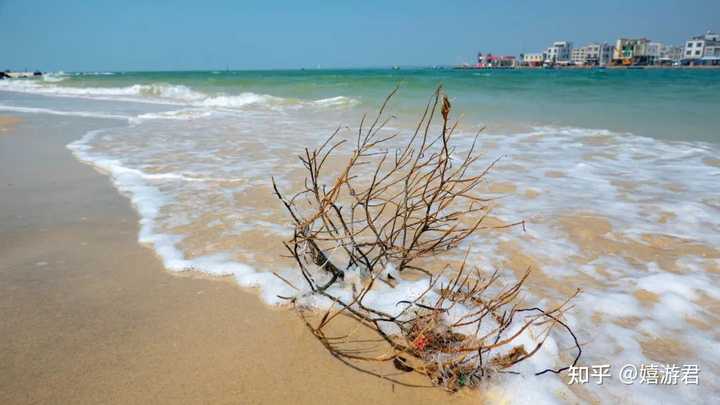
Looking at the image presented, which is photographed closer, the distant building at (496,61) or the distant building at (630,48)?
the distant building at (630,48)

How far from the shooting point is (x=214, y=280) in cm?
266

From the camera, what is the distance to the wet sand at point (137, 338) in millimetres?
1746

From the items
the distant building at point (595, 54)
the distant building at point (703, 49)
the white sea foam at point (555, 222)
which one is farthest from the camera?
the distant building at point (595, 54)

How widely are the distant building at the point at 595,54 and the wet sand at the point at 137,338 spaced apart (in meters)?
133

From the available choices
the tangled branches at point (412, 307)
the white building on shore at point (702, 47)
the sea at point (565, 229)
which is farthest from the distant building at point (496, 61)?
the tangled branches at point (412, 307)

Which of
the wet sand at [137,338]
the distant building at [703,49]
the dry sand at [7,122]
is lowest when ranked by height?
the wet sand at [137,338]

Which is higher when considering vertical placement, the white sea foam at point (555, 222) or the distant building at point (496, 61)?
the distant building at point (496, 61)

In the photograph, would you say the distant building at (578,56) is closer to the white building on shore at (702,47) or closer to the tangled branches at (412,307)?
the white building on shore at (702,47)

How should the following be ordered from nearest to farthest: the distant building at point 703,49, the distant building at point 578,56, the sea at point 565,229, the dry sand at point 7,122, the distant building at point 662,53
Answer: the sea at point 565,229, the dry sand at point 7,122, the distant building at point 703,49, the distant building at point 662,53, the distant building at point 578,56

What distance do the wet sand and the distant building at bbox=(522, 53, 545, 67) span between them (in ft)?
442

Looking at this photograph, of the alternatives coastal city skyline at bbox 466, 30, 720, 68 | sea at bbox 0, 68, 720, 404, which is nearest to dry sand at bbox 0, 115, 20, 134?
sea at bbox 0, 68, 720, 404

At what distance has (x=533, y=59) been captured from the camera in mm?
124375

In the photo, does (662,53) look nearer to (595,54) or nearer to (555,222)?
(595,54)

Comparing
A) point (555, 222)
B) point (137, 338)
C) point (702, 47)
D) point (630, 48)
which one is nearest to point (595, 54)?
point (630, 48)
